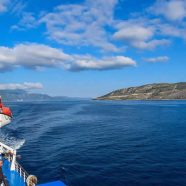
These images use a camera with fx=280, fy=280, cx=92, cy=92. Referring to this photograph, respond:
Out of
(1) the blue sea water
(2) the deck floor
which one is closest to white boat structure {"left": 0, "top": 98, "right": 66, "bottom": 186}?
(2) the deck floor

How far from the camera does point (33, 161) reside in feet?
155

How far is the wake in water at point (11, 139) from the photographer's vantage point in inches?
2446

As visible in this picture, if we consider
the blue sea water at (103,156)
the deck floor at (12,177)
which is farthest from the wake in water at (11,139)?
the deck floor at (12,177)

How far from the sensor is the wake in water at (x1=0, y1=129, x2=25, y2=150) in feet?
204

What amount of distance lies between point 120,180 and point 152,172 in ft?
18.1

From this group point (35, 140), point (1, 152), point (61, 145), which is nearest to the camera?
point (1, 152)

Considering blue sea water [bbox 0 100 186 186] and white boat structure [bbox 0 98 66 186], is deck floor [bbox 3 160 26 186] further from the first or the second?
blue sea water [bbox 0 100 186 186]

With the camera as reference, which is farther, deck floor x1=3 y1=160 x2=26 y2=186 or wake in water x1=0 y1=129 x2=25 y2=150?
wake in water x1=0 y1=129 x2=25 y2=150

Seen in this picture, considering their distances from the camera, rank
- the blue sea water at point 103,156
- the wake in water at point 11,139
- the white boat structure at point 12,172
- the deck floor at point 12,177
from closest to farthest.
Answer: the white boat structure at point 12,172 < the deck floor at point 12,177 < the blue sea water at point 103,156 < the wake in water at point 11,139

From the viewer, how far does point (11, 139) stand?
6800 cm

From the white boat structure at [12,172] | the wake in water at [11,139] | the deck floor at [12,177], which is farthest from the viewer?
the wake in water at [11,139]

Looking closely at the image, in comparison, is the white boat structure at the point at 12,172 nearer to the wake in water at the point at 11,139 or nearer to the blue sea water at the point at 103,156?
the blue sea water at the point at 103,156

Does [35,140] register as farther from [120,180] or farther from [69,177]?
[120,180]

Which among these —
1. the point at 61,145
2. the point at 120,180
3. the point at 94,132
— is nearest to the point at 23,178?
the point at 120,180
